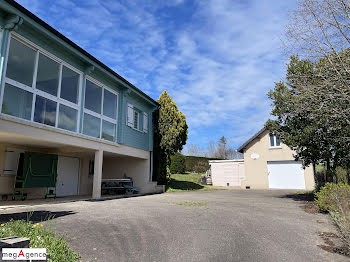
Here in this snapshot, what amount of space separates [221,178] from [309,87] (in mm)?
18455

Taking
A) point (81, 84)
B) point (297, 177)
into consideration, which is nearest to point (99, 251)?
point (81, 84)

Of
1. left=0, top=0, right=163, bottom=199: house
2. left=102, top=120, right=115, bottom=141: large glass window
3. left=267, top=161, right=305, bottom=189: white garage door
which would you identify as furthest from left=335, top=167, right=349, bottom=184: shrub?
left=102, top=120, right=115, bottom=141: large glass window

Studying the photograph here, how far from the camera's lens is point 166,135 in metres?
15.7

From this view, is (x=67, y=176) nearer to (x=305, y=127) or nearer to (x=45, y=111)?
(x=45, y=111)

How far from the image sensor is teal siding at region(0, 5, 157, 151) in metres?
7.78

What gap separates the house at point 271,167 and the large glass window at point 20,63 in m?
18.1

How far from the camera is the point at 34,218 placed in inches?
219

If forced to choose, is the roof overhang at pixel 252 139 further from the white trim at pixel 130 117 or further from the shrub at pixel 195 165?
the white trim at pixel 130 117

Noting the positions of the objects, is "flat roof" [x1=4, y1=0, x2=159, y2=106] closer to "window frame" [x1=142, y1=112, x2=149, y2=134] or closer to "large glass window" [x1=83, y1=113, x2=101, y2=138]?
"large glass window" [x1=83, y1=113, x2=101, y2=138]

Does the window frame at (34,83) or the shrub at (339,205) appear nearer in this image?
the shrub at (339,205)

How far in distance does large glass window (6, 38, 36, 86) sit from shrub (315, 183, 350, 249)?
902 centimetres

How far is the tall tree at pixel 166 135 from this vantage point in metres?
15.6

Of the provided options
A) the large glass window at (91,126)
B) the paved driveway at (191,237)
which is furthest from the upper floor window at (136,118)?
the paved driveway at (191,237)

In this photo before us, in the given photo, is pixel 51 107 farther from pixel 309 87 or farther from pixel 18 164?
pixel 309 87
